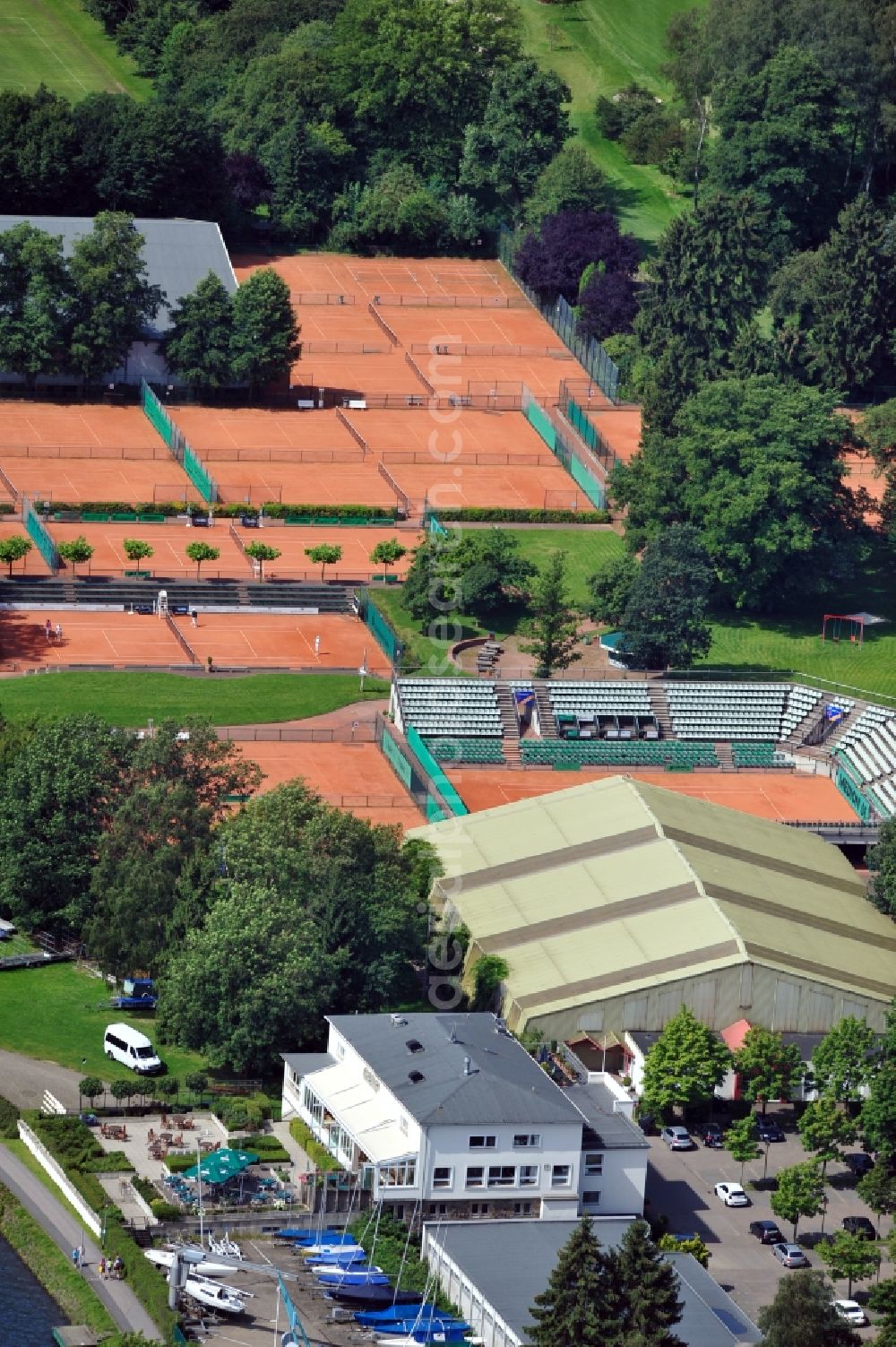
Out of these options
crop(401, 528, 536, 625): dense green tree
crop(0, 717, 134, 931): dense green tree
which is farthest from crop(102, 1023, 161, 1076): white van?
crop(401, 528, 536, 625): dense green tree

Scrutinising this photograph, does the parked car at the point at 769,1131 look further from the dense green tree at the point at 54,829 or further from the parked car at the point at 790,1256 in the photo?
the dense green tree at the point at 54,829

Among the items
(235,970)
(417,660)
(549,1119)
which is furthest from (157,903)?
(417,660)

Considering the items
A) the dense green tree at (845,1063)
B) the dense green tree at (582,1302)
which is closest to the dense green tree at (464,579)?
the dense green tree at (845,1063)

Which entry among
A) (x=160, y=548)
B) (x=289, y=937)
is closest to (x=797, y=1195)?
(x=289, y=937)

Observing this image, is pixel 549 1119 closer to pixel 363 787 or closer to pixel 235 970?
A: pixel 235 970

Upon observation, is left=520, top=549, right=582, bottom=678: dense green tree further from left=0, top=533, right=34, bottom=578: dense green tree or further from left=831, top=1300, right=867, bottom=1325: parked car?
left=831, top=1300, right=867, bottom=1325: parked car
